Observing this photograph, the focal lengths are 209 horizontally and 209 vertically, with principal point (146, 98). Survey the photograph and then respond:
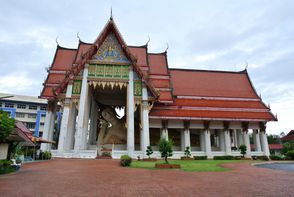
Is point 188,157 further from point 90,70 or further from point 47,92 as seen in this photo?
point 47,92

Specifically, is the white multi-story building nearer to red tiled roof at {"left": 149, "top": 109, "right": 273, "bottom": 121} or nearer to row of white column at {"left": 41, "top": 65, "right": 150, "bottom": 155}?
row of white column at {"left": 41, "top": 65, "right": 150, "bottom": 155}

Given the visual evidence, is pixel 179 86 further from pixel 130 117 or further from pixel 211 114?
pixel 130 117

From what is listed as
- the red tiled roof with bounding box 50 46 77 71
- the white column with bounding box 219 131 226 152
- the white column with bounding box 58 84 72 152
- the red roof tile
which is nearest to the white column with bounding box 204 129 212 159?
the white column with bounding box 219 131 226 152

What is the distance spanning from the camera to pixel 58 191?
541 centimetres

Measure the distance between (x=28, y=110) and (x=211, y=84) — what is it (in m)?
41.5

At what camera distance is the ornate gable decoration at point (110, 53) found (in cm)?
2049

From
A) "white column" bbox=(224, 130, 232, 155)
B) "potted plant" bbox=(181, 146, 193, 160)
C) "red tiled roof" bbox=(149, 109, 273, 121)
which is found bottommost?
"potted plant" bbox=(181, 146, 193, 160)

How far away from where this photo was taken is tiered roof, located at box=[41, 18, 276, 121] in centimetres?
2027

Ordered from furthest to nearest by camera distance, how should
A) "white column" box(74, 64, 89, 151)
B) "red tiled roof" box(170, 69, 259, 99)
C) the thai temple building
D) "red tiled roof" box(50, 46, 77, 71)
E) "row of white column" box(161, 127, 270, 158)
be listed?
"red tiled roof" box(170, 69, 259, 99) < "red tiled roof" box(50, 46, 77, 71) < "row of white column" box(161, 127, 270, 158) < the thai temple building < "white column" box(74, 64, 89, 151)

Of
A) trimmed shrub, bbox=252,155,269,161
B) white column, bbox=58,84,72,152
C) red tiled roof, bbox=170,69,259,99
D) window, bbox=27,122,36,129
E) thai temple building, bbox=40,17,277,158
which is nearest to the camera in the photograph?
white column, bbox=58,84,72,152

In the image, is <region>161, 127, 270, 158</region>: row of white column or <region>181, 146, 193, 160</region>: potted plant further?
<region>161, 127, 270, 158</region>: row of white column

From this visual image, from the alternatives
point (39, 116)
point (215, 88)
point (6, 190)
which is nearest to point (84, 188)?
point (6, 190)

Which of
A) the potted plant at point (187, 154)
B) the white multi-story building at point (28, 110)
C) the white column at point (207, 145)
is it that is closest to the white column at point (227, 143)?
the white column at point (207, 145)

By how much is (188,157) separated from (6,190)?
16675 millimetres
